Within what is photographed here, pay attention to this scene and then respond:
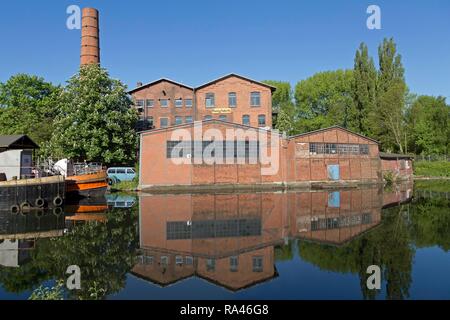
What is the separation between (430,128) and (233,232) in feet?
149

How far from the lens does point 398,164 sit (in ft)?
131

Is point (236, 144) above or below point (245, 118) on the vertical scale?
below

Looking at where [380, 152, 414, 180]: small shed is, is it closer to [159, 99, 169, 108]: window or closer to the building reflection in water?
the building reflection in water

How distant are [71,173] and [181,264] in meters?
18.1

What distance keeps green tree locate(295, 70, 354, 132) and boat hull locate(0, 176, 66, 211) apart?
144ft

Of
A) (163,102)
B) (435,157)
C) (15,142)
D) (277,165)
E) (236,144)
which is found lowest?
(277,165)

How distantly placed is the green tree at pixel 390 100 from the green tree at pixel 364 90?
75 centimetres

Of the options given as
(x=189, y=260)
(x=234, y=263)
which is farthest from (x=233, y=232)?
(x=234, y=263)

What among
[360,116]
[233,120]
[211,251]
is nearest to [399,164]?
[360,116]

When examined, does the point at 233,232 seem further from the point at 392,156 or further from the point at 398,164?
the point at 398,164

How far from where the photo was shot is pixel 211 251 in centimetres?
1006

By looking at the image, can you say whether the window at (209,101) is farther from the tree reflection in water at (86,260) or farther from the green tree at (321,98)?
the tree reflection in water at (86,260)

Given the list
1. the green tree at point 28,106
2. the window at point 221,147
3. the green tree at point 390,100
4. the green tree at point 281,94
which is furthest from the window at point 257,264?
the green tree at point 281,94
